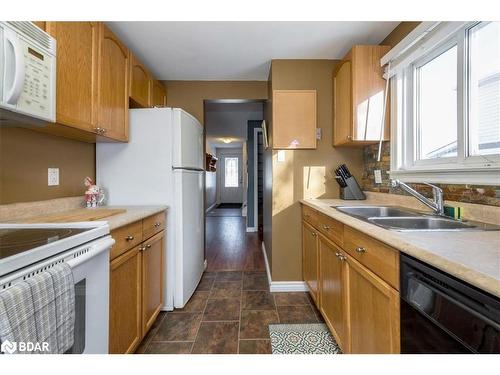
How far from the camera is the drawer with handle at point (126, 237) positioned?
3.97 ft

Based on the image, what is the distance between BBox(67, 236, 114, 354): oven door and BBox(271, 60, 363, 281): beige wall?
1577 mm

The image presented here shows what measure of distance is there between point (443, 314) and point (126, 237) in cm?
141

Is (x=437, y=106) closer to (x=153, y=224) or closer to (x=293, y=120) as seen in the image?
(x=293, y=120)

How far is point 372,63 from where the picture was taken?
6.25ft

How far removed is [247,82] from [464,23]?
78.4 inches

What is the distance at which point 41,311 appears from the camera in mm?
666

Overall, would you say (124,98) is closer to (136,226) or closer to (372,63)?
(136,226)

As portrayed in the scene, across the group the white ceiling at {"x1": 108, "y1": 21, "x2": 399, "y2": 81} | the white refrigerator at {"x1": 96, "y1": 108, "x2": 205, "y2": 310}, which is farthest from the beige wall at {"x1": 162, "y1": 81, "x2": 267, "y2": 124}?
the white refrigerator at {"x1": 96, "y1": 108, "x2": 205, "y2": 310}

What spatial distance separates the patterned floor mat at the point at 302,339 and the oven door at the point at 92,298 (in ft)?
Result: 3.38

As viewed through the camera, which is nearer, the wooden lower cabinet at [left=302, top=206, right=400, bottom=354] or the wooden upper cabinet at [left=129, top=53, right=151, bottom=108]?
the wooden lower cabinet at [left=302, top=206, right=400, bottom=354]

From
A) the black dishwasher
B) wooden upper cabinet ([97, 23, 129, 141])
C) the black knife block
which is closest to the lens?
the black dishwasher

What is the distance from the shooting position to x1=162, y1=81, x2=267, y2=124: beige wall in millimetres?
2760

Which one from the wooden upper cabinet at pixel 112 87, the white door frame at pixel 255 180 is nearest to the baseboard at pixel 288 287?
the wooden upper cabinet at pixel 112 87

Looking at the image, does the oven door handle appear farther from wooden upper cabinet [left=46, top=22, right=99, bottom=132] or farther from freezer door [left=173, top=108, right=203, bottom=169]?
freezer door [left=173, top=108, right=203, bottom=169]
